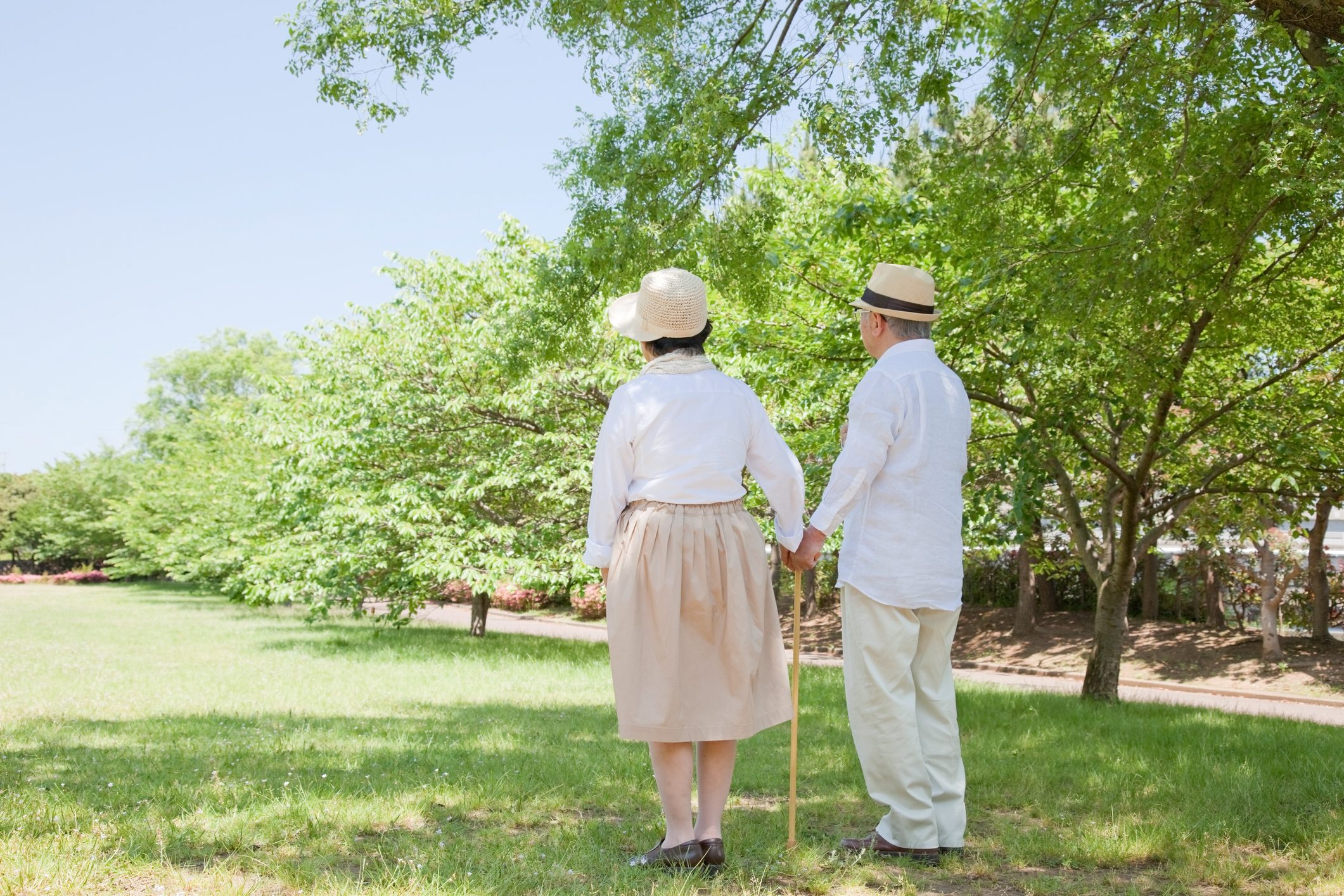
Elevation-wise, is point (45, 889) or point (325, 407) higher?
point (325, 407)

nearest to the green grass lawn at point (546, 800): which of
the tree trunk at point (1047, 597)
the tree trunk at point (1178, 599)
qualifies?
the tree trunk at point (1178, 599)

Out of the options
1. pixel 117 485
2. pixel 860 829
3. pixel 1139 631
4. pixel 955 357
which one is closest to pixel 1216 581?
pixel 1139 631

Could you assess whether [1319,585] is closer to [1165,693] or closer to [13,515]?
[1165,693]

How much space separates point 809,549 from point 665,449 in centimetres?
67

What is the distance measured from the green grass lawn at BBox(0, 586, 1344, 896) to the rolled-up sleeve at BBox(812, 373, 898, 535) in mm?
1210

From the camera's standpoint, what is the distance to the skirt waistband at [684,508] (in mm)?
3713

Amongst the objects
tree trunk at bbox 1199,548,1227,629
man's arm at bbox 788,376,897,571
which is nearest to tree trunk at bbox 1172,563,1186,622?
tree trunk at bbox 1199,548,1227,629

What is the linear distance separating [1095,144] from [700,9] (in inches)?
115

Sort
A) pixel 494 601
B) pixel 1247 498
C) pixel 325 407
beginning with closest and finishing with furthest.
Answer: pixel 1247 498, pixel 325 407, pixel 494 601

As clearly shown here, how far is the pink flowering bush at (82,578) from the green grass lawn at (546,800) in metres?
48.6

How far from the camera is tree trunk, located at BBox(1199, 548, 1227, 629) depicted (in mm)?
22531

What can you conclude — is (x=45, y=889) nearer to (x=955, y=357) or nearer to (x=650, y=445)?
(x=650, y=445)

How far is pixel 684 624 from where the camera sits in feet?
12.1

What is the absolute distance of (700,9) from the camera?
25.1ft
